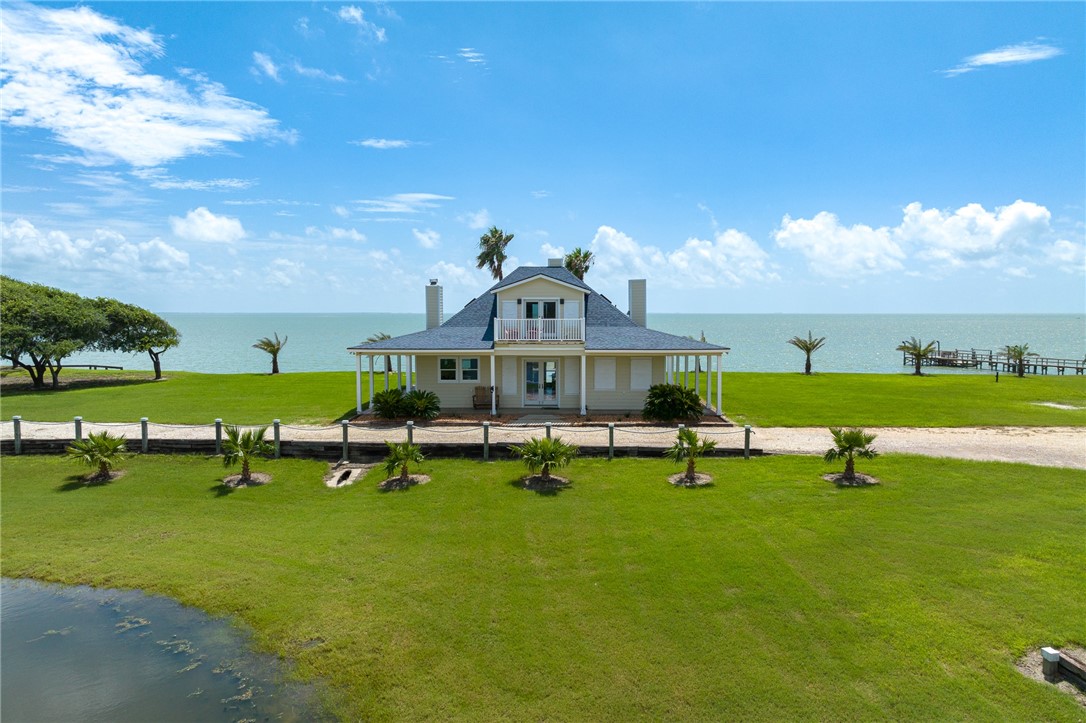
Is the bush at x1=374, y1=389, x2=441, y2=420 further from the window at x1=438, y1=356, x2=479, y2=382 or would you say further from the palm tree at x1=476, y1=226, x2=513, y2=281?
the palm tree at x1=476, y1=226, x2=513, y2=281

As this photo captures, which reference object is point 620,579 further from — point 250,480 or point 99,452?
point 99,452

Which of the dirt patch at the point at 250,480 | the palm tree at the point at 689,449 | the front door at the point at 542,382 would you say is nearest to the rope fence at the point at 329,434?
the dirt patch at the point at 250,480

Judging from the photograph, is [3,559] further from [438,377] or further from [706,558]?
[438,377]

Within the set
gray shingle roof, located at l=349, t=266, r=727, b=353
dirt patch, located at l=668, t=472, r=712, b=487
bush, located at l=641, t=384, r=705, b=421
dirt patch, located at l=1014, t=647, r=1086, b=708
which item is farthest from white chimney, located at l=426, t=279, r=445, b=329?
dirt patch, located at l=1014, t=647, r=1086, b=708

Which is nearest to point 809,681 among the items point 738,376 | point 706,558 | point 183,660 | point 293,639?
point 706,558

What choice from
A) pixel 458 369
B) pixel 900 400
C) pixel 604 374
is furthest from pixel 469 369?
pixel 900 400

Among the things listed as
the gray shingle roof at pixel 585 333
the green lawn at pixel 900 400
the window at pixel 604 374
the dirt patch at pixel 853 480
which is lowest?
the dirt patch at pixel 853 480

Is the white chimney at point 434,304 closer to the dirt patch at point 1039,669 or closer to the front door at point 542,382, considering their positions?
the front door at point 542,382
